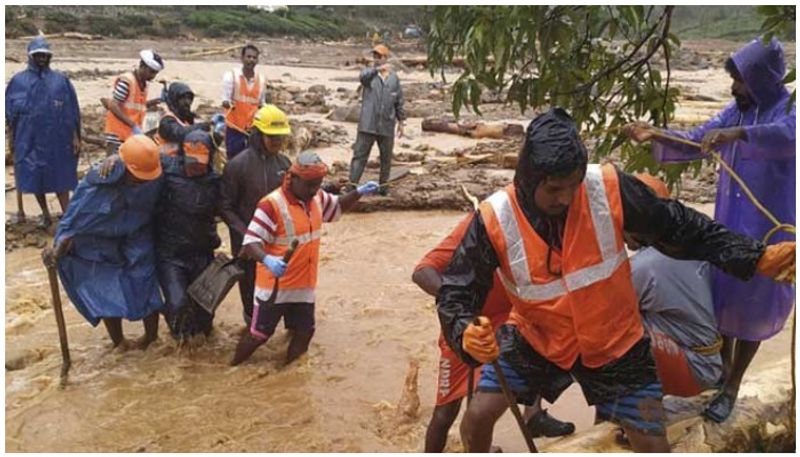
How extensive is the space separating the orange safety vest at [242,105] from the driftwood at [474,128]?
6.61 meters

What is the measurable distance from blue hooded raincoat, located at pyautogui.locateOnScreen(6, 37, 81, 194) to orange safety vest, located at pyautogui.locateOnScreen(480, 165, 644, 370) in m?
6.02

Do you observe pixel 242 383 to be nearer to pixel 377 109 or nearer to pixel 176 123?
pixel 176 123

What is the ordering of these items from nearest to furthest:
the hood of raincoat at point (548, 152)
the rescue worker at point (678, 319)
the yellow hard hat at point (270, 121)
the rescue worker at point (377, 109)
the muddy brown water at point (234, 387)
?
the hood of raincoat at point (548, 152) → the rescue worker at point (678, 319) → the muddy brown water at point (234, 387) → the yellow hard hat at point (270, 121) → the rescue worker at point (377, 109)

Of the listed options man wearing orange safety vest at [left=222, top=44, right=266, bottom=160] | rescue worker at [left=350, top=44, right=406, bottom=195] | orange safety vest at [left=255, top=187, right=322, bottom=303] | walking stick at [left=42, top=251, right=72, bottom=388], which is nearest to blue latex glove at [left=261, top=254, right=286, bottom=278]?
orange safety vest at [left=255, top=187, right=322, bottom=303]

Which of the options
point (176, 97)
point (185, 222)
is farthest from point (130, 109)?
point (185, 222)

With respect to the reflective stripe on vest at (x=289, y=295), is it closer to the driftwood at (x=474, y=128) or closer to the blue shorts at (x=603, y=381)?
the blue shorts at (x=603, y=381)

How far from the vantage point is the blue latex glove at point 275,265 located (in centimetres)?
484

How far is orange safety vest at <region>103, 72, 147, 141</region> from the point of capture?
25.7 ft

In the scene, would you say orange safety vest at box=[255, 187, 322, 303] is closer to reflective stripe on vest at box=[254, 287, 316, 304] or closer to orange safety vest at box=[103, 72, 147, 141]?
reflective stripe on vest at box=[254, 287, 316, 304]

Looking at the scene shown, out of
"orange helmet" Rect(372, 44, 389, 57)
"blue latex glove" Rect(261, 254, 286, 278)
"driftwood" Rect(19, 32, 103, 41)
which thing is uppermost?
"orange helmet" Rect(372, 44, 389, 57)

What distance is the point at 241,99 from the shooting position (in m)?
7.84

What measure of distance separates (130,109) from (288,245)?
3.43 m

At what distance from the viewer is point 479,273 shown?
299 cm

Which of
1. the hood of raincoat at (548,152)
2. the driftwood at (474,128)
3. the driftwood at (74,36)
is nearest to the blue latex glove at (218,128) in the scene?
the hood of raincoat at (548,152)
